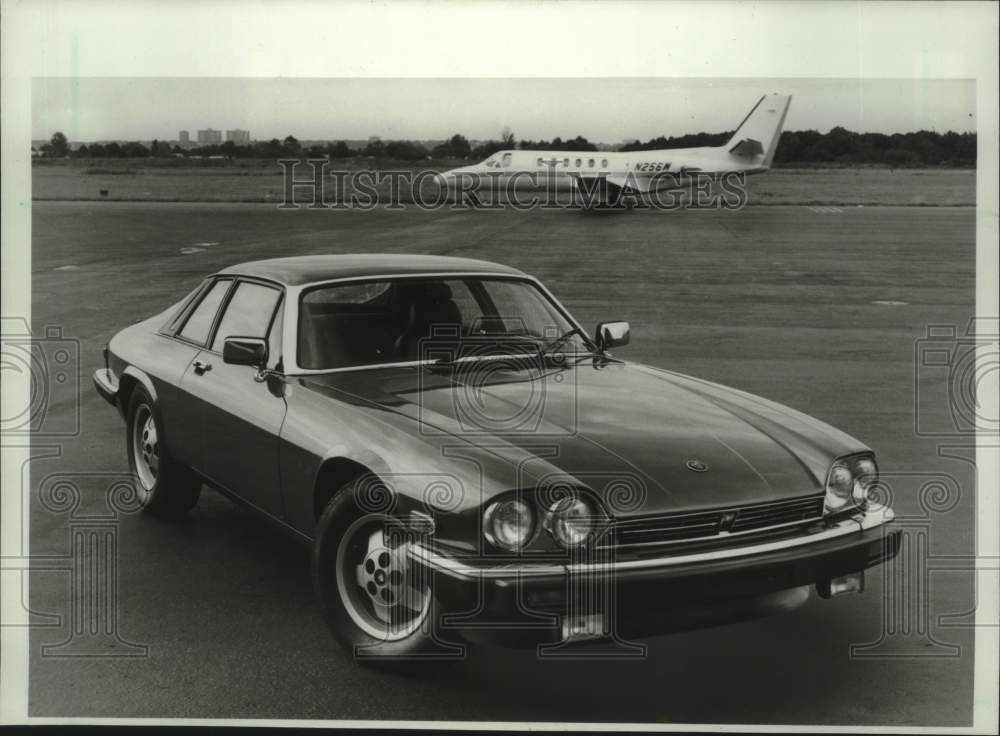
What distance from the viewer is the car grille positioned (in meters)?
3.11

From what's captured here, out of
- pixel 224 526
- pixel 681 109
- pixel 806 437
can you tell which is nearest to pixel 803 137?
pixel 681 109

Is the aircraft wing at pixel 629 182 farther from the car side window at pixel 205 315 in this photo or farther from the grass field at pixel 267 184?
the car side window at pixel 205 315

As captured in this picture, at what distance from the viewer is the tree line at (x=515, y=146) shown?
4.79m

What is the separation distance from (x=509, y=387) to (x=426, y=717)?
1.25m

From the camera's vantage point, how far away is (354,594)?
3572mm

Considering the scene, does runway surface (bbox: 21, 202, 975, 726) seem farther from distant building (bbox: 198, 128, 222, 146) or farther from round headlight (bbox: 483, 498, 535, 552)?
round headlight (bbox: 483, 498, 535, 552)

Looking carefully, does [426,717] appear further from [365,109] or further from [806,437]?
[365,109]

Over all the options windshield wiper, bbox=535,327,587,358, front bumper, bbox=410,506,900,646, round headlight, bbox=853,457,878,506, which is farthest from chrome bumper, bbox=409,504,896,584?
windshield wiper, bbox=535,327,587,358

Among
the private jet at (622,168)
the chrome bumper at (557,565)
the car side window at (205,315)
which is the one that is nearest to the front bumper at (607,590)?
the chrome bumper at (557,565)

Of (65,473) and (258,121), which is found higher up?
(258,121)

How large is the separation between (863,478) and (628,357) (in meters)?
1.83

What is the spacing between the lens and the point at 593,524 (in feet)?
10.1

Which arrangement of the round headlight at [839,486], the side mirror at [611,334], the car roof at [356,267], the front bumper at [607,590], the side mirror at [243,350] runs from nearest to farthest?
the front bumper at [607,590]
the round headlight at [839,486]
the side mirror at [243,350]
the car roof at [356,267]
the side mirror at [611,334]

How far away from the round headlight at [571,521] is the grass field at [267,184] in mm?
2406
